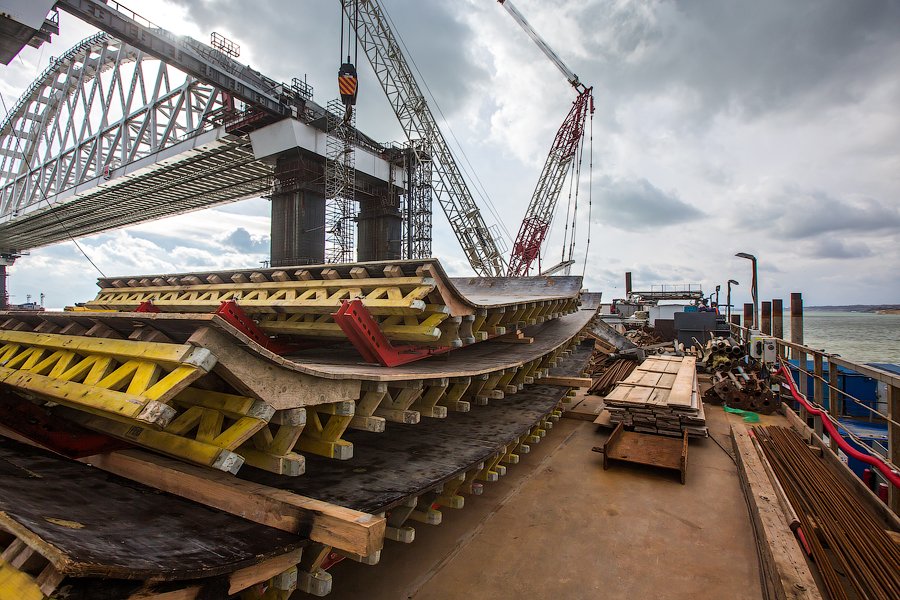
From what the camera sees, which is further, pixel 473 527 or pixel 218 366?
pixel 473 527

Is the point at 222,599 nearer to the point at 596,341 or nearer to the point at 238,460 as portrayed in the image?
the point at 238,460

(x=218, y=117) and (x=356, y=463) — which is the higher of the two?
(x=218, y=117)

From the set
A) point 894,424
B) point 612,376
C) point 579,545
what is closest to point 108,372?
point 579,545

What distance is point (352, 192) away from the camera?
2236 cm

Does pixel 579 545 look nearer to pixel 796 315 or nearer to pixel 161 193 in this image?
pixel 796 315

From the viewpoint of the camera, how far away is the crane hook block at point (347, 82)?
21.6 m

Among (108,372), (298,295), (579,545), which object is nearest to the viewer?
(108,372)

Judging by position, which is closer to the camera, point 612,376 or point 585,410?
point 585,410

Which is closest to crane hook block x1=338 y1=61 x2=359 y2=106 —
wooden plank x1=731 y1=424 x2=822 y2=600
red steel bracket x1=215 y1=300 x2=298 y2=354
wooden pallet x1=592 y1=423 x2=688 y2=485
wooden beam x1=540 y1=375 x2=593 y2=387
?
wooden beam x1=540 y1=375 x2=593 y2=387

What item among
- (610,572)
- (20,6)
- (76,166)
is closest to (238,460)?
(610,572)

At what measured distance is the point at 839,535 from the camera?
13.3ft

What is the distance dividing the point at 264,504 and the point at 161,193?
128ft

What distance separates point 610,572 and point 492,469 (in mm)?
1464

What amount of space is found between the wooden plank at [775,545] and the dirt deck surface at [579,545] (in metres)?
0.19
